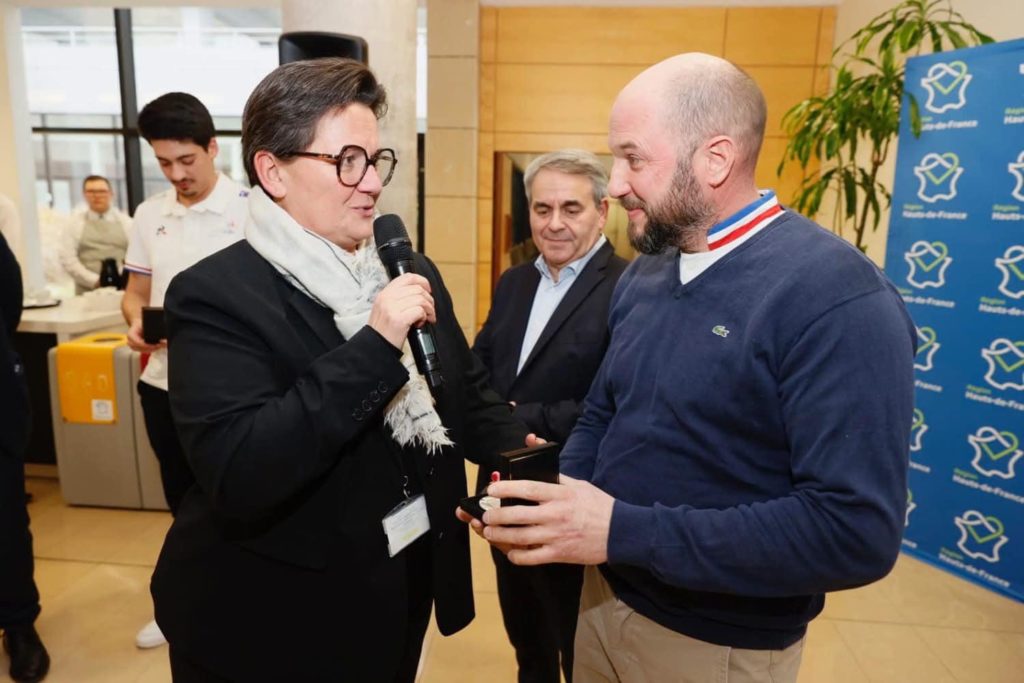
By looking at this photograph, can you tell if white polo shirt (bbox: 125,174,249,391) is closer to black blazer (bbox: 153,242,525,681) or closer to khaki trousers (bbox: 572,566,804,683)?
black blazer (bbox: 153,242,525,681)

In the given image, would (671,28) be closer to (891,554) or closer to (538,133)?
(538,133)

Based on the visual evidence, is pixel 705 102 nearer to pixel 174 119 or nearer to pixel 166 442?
pixel 174 119

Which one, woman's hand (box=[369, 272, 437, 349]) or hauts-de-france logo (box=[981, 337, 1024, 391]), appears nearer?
woman's hand (box=[369, 272, 437, 349])

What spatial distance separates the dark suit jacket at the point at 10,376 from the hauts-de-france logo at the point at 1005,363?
396 centimetres

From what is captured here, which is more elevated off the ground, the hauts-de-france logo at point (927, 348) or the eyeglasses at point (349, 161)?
the eyeglasses at point (349, 161)

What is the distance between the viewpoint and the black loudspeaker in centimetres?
170

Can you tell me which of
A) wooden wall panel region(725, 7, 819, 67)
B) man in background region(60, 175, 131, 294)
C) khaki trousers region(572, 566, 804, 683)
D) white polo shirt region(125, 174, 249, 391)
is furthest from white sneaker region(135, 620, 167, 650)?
wooden wall panel region(725, 7, 819, 67)

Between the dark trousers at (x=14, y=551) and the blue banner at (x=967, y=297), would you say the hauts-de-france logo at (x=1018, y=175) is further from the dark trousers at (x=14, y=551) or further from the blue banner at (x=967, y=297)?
the dark trousers at (x=14, y=551)

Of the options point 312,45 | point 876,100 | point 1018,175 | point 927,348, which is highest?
point 876,100

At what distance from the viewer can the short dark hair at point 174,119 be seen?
232 centimetres

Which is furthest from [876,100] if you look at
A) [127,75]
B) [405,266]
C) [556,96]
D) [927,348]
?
[127,75]

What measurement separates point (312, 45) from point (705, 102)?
3.43ft

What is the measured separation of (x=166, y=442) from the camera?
8.39ft

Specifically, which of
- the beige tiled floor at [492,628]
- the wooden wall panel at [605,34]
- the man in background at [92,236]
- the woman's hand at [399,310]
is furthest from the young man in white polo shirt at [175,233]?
the man in background at [92,236]
